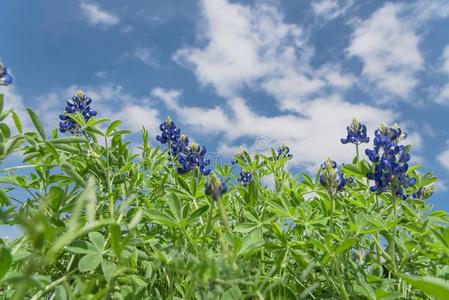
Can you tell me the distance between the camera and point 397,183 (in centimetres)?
263

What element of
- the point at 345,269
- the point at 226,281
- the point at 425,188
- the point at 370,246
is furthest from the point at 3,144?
the point at 425,188

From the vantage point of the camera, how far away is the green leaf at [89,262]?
1.78 meters

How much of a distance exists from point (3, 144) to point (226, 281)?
3.26 feet

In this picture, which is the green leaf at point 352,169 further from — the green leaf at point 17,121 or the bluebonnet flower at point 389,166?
the green leaf at point 17,121

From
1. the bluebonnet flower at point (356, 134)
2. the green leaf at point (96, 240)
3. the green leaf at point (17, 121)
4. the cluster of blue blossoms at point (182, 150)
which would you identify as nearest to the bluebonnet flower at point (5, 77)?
the green leaf at point (17, 121)

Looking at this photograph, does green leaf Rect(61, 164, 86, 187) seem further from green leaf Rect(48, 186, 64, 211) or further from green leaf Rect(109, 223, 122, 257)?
green leaf Rect(109, 223, 122, 257)

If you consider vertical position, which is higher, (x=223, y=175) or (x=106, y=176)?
(x=223, y=175)

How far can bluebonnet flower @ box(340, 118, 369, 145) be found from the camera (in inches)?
162

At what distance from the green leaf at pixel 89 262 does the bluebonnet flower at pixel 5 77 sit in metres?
0.78

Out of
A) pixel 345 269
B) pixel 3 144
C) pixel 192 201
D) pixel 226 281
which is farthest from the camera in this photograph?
pixel 192 201

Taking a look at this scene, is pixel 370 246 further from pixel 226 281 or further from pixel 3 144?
pixel 3 144

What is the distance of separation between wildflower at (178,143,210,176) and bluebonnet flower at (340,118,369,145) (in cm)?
123

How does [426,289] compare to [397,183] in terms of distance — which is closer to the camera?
[426,289]

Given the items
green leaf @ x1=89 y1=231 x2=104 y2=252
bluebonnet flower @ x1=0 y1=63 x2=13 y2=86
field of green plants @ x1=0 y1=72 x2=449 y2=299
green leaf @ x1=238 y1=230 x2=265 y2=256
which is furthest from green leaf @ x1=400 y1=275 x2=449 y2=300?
bluebonnet flower @ x1=0 y1=63 x2=13 y2=86
